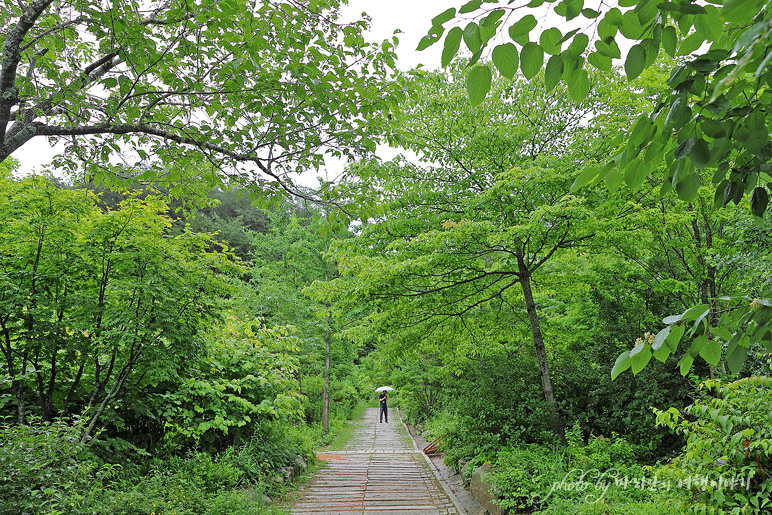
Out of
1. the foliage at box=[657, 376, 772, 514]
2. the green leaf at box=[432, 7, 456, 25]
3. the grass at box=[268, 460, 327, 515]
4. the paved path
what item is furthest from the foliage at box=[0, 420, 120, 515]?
the foliage at box=[657, 376, 772, 514]

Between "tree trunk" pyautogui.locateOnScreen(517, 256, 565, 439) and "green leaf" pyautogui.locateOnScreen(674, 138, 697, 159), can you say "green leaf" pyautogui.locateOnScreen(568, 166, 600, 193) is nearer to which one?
"green leaf" pyautogui.locateOnScreen(674, 138, 697, 159)

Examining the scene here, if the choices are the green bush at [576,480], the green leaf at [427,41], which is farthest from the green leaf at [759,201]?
the green bush at [576,480]

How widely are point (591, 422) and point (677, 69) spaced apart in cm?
788

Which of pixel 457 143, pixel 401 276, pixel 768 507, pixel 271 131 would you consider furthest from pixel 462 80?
pixel 768 507

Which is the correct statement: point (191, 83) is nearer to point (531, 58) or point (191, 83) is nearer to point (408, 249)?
point (531, 58)

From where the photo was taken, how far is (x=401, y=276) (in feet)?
24.1

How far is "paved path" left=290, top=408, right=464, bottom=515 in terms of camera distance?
6719 mm

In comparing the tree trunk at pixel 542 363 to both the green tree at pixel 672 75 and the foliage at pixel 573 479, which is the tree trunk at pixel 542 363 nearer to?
the foliage at pixel 573 479

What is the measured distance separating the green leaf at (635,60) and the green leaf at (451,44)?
0.48 meters

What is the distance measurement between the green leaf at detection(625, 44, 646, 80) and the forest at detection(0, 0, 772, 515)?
0.9 inches

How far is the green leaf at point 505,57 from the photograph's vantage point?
118 cm

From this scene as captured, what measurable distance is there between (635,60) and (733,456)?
3807 mm

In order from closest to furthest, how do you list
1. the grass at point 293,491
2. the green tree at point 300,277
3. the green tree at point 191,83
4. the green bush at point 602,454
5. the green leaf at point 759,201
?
the green leaf at point 759,201 < the green tree at point 191,83 < the green bush at point 602,454 < the grass at point 293,491 < the green tree at point 300,277

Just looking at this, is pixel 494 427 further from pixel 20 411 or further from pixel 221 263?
pixel 20 411
